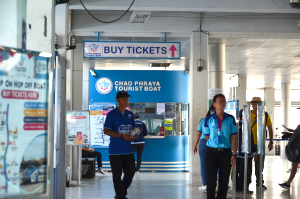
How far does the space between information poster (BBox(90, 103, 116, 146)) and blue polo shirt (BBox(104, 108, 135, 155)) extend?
204 inches

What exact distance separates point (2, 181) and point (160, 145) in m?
7.97

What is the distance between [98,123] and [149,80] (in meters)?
1.97

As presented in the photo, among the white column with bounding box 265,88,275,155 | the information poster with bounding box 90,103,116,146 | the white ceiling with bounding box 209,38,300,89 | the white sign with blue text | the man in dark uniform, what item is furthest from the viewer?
the white column with bounding box 265,88,275,155

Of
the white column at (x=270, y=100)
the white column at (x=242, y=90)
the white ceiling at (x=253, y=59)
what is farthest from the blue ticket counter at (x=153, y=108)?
the white column at (x=270, y=100)

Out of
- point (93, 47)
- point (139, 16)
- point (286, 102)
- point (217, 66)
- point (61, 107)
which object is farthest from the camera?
point (286, 102)

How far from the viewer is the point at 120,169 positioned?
4531 millimetres

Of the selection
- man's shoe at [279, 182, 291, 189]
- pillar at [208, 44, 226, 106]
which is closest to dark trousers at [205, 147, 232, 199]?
man's shoe at [279, 182, 291, 189]

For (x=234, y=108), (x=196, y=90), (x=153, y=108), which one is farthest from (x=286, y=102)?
(x=234, y=108)

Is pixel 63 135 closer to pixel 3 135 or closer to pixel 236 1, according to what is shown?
pixel 3 135

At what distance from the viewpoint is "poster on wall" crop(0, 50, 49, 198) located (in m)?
2.15

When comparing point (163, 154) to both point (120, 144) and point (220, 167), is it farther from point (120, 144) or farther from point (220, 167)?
point (220, 167)

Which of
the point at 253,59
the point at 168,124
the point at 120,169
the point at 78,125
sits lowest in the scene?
the point at 120,169

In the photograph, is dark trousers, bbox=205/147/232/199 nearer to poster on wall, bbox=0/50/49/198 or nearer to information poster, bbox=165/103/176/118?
poster on wall, bbox=0/50/49/198

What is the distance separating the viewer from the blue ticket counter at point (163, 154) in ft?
32.5
